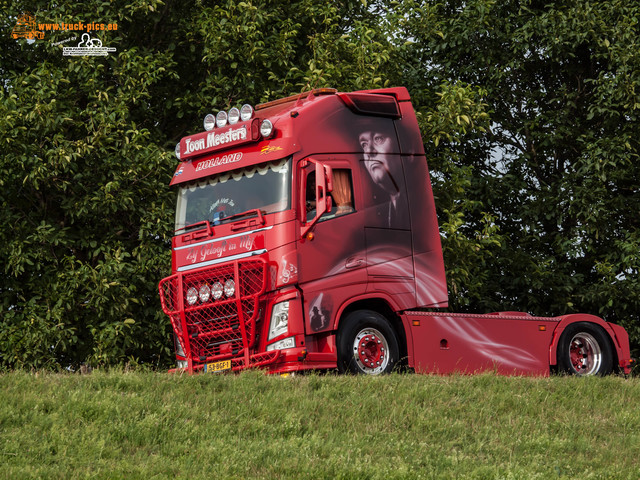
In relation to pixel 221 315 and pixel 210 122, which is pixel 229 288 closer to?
pixel 221 315

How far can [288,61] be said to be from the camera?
1964 centimetres

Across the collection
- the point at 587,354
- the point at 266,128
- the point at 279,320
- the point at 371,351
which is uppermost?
the point at 266,128

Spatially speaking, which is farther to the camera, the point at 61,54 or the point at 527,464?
the point at 61,54

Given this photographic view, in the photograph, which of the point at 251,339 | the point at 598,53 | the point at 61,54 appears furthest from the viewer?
the point at 598,53

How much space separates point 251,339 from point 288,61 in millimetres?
8920

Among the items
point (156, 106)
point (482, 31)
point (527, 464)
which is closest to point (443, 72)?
point (482, 31)

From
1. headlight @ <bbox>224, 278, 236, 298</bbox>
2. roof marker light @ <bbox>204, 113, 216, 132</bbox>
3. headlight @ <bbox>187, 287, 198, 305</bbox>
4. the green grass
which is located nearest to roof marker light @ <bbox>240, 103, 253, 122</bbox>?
roof marker light @ <bbox>204, 113, 216, 132</bbox>

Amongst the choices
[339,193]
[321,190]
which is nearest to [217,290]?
[321,190]

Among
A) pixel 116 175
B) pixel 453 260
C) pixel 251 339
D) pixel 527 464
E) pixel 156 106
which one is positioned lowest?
pixel 527 464

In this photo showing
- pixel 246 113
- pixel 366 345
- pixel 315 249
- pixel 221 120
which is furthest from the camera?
pixel 221 120

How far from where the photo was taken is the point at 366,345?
1286 cm

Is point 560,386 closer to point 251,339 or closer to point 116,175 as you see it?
point 251,339

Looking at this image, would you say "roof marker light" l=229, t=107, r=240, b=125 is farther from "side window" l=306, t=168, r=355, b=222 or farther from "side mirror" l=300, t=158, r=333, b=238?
"side mirror" l=300, t=158, r=333, b=238

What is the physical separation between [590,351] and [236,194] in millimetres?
6668
